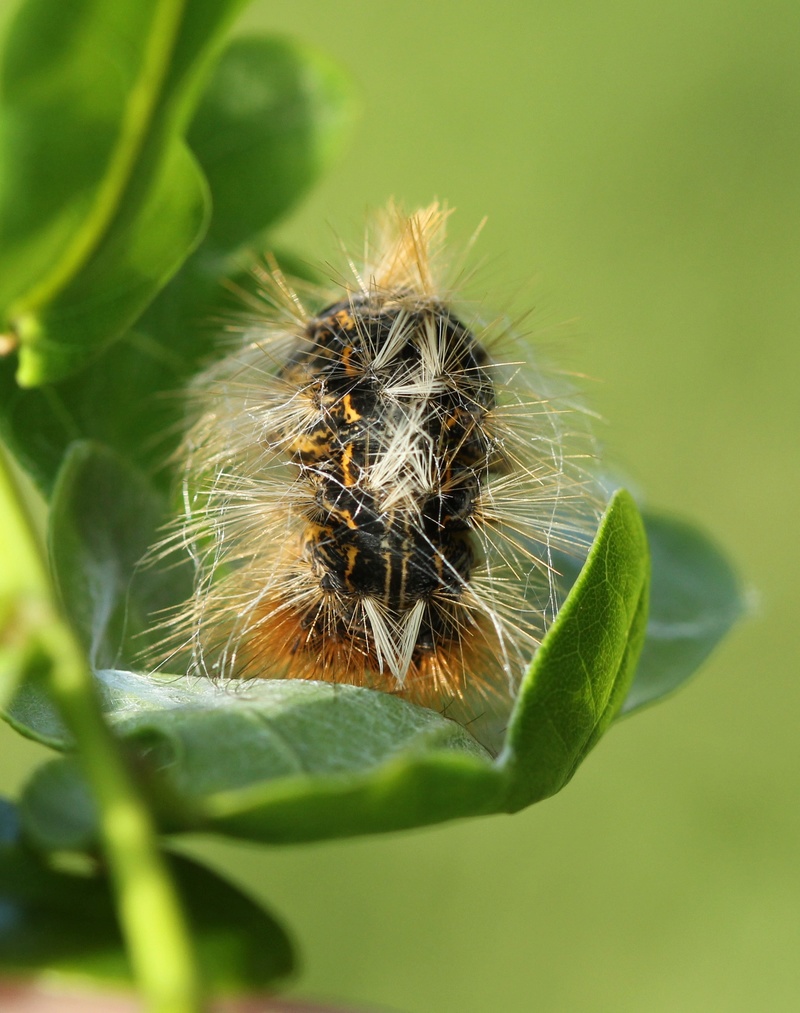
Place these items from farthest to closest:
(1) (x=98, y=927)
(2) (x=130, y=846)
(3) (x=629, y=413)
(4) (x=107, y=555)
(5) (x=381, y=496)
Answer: (3) (x=629, y=413), (4) (x=107, y=555), (5) (x=381, y=496), (1) (x=98, y=927), (2) (x=130, y=846)

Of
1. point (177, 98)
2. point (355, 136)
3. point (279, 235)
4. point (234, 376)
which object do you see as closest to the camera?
point (177, 98)

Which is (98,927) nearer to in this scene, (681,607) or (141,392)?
(141,392)

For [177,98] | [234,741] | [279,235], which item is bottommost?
[234,741]

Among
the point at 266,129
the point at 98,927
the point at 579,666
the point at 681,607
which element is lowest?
the point at 98,927

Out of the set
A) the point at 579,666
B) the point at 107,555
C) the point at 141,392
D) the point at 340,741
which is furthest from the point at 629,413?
the point at 340,741

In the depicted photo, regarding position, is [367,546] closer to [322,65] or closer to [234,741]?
[234,741]

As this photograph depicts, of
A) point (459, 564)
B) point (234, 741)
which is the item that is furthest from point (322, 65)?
point (234, 741)
